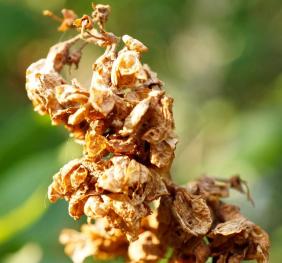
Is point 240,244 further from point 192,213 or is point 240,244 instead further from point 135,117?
point 135,117

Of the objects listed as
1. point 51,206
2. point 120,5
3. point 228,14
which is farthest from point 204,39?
point 51,206

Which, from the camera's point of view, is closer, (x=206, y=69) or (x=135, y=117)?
(x=135, y=117)

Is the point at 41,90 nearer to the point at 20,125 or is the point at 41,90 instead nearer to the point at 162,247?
the point at 162,247

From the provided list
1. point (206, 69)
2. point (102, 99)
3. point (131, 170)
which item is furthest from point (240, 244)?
point (206, 69)

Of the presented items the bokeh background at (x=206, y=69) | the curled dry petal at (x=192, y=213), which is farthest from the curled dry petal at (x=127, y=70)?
the bokeh background at (x=206, y=69)

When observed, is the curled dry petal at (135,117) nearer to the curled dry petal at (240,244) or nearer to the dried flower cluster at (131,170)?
the dried flower cluster at (131,170)
